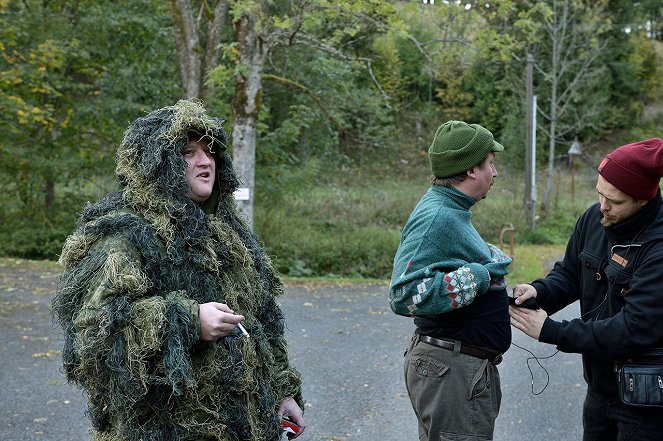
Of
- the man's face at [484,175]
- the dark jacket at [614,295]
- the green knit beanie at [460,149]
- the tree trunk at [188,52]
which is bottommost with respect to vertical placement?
the dark jacket at [614,295]

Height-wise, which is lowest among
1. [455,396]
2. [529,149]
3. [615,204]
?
[529,149]

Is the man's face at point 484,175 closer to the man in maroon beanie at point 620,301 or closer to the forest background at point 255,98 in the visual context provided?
the man in maroon beanie at point 620,301

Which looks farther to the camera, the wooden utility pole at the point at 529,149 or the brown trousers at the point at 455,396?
the wooden utility pole at the point at 529,149

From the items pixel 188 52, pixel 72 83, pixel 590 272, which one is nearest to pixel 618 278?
pixel 590 272

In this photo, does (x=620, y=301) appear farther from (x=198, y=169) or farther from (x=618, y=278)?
(x=198, y=169)

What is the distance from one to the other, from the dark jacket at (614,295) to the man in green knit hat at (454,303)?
0.29 meters

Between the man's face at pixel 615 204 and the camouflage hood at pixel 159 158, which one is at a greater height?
the camouflage hood at pixel 159 158

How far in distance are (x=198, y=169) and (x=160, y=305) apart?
0.57 meters

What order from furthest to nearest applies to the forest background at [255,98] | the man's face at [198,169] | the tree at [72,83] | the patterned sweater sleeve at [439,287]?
the tree at [72,83], the forest background at [255,98], the patterned sweater sleeve at [439,287], the man's face at [198,169]

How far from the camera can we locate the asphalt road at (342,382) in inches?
213

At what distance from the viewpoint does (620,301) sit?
117 inches

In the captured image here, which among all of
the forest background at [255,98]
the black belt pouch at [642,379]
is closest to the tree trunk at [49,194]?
the forest background at [255,98]

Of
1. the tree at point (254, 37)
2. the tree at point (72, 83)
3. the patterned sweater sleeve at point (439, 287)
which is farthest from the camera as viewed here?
the tree at point (72, 83)

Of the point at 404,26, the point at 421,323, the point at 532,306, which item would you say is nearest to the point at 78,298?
the point at 421,323
